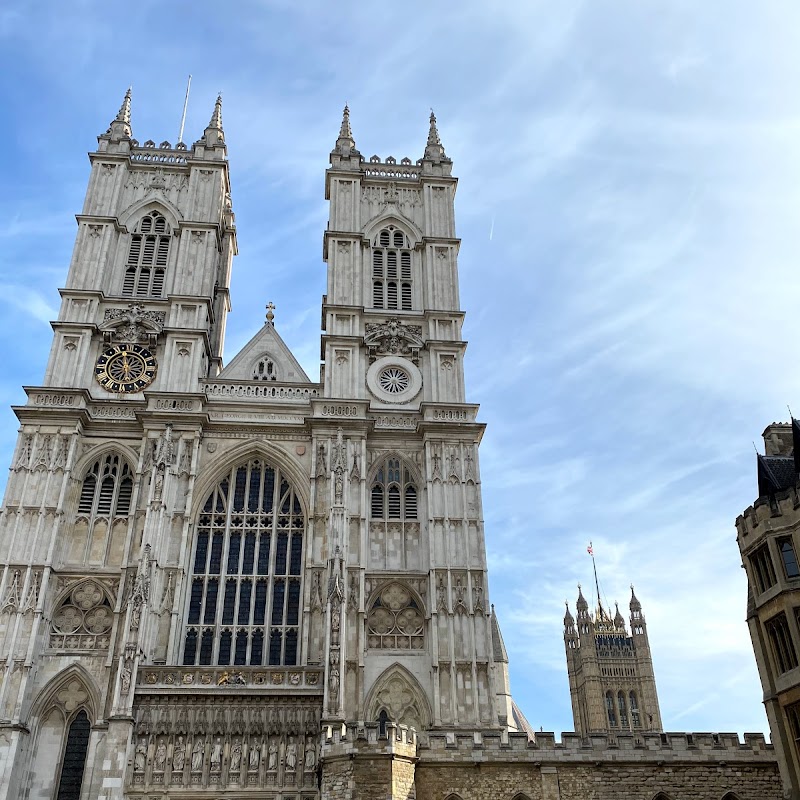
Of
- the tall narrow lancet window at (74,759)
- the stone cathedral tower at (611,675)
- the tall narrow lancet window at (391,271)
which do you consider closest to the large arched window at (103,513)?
the tall narrow lancet window at (74,759)

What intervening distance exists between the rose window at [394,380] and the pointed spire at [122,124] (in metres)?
17.6

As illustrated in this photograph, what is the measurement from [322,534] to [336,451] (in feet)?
10.8

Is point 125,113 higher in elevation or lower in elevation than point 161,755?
higher

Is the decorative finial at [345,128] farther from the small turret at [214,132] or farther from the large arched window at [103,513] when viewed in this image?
the large arched window at [103,513]

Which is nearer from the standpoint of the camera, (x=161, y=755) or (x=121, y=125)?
(x=161, y=755)

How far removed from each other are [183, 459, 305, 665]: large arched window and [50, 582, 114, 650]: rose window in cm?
285

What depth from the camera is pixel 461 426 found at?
33.6 m

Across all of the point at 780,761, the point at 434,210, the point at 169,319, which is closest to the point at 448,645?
the point at 780,761

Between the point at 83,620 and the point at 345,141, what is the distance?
25500 mm

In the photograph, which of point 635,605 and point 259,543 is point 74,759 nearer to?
point 259,543

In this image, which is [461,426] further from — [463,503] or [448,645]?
[448,645]

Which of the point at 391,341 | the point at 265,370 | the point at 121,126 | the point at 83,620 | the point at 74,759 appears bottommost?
the point at 74,759

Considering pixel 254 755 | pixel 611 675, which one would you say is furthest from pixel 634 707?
pixel 254 755

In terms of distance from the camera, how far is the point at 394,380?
1400 inches
